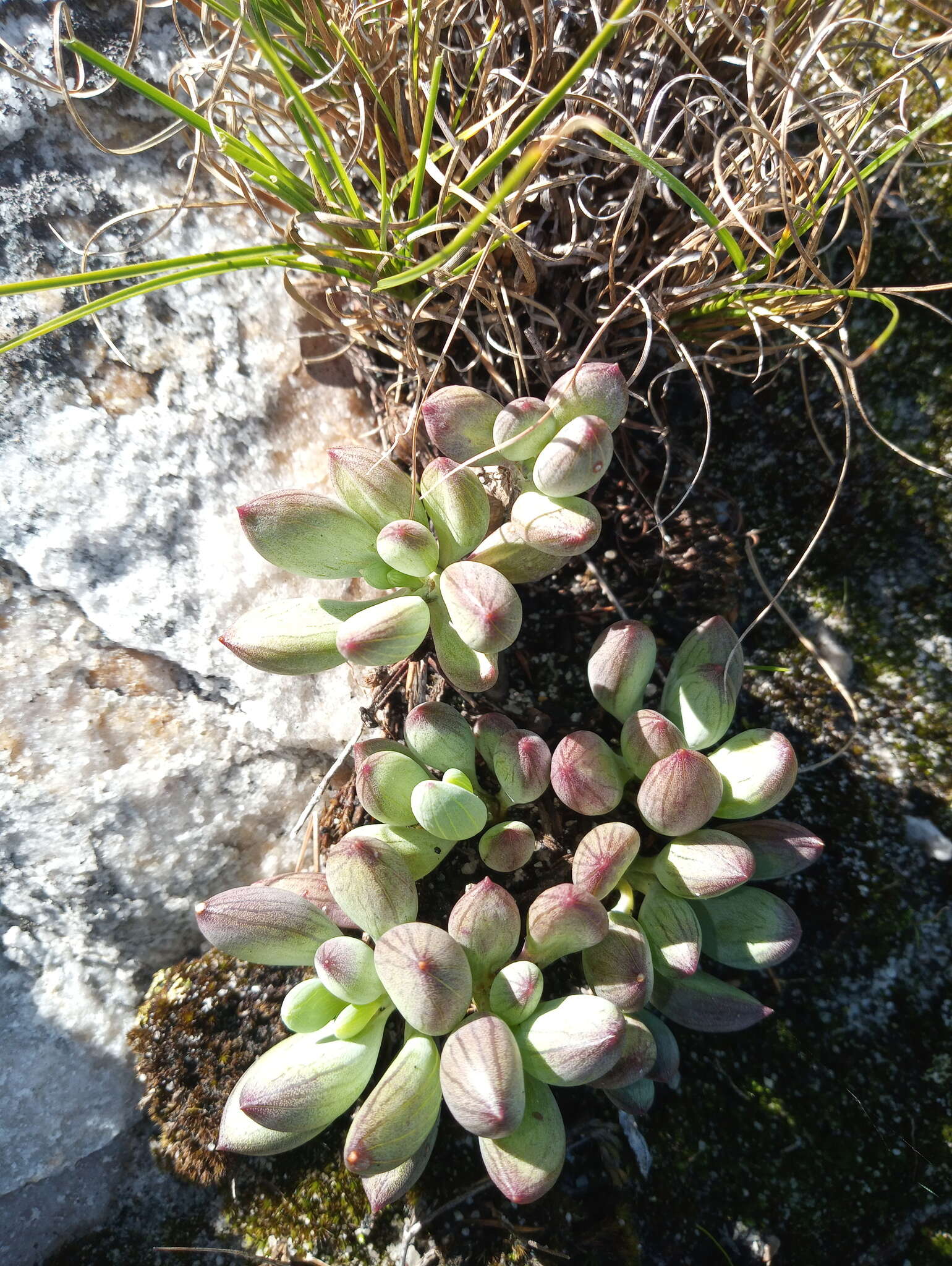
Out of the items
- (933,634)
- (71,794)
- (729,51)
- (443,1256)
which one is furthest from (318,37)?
(443,1256)

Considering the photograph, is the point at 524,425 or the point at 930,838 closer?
the point at 524,425

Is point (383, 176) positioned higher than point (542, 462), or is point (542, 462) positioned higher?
point (383, 176)

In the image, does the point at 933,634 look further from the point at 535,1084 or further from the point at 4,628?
the point at 4,628

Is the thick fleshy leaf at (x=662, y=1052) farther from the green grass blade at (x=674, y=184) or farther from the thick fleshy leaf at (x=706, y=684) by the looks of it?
the green grass blade at (x=674, y=184)

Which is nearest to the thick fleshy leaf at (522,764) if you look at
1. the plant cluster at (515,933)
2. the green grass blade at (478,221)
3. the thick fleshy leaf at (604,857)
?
the plant cluster at (515,933)

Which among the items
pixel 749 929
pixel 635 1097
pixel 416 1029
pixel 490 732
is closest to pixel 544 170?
pixel 490 732

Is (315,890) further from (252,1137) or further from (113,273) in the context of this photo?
(113,273)
